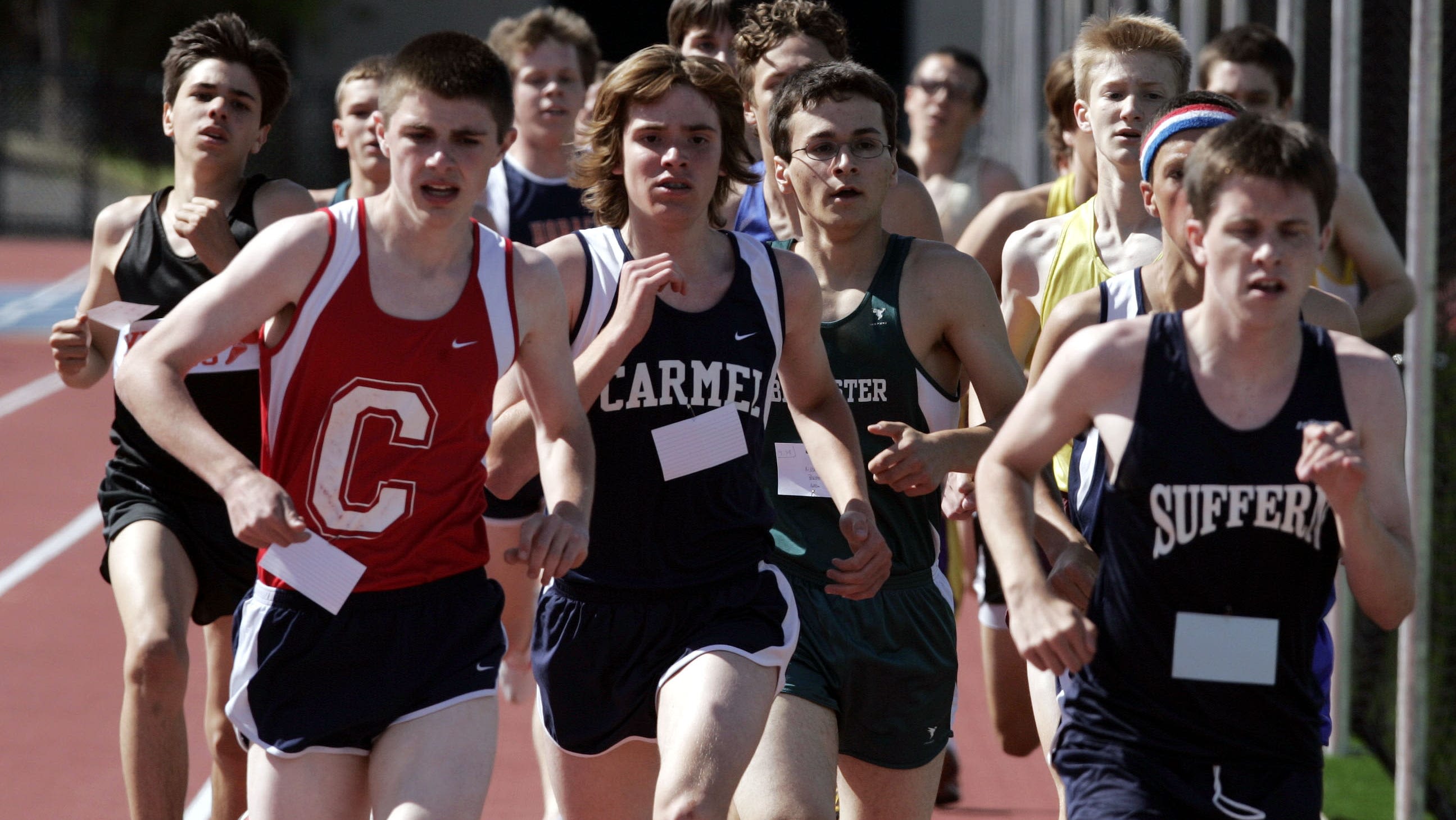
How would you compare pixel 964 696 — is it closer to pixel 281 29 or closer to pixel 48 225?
pixel 48 225

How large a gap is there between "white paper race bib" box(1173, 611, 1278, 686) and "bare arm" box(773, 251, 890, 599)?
0.99 meters

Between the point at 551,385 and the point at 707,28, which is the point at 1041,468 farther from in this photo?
the point at 707,28

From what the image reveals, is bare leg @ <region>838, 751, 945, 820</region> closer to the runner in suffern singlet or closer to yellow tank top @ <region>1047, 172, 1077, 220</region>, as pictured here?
the runner in suffern singlet

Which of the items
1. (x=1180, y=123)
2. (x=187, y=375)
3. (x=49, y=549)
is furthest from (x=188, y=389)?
(x=49, y=549)

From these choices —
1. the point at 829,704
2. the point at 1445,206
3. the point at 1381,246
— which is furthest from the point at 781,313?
the point at 1445,206

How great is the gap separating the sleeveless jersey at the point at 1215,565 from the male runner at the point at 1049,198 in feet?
7.21

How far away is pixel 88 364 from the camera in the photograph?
4.91m

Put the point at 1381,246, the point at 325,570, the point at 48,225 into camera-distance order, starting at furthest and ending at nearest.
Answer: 1. the point at 48,225
2. the point at 1381,246
3. the point at 325,570

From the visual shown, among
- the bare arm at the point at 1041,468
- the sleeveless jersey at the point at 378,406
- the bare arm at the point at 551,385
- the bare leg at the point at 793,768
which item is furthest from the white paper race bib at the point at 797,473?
the bare arm at the point at 1041,468

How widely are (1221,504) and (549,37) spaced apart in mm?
4647

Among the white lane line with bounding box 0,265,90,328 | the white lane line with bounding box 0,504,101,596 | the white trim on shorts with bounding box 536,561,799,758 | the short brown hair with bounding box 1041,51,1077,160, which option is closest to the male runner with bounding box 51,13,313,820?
the white trim on shorts with bounding box 536,561,799,758

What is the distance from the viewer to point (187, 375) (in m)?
4.89

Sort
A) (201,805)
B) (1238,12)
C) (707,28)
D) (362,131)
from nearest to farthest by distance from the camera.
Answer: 1. (707,28)
2. (362,131)
3. (201,805)
4. (1238,12)

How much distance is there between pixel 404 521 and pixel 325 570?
18cm
